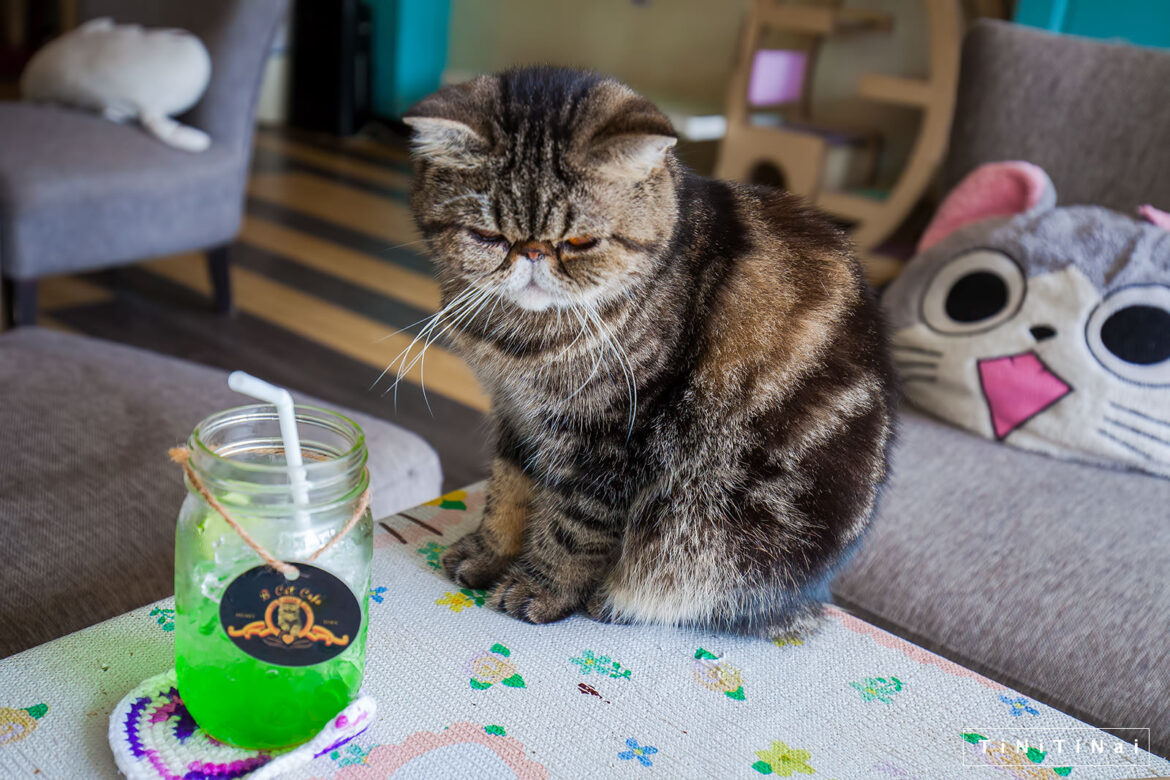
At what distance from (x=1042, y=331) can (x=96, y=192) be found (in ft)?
6.85

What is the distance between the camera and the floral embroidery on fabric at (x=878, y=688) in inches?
31.1

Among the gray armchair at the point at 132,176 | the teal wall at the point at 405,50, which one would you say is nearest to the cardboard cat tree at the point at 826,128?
the gray armchair at the point at 132,176

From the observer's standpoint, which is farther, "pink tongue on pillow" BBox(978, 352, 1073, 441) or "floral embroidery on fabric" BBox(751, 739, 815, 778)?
"pink tongue on pillow" BBox(978, 352, 1073, 441)

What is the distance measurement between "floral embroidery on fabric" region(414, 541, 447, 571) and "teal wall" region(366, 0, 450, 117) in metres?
4.00

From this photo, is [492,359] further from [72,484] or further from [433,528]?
[72,484]

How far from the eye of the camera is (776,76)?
10.4 ft

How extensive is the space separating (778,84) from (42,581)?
Result: 287cm

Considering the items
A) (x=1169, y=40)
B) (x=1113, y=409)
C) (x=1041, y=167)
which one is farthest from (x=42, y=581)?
(x=1169, y=40)

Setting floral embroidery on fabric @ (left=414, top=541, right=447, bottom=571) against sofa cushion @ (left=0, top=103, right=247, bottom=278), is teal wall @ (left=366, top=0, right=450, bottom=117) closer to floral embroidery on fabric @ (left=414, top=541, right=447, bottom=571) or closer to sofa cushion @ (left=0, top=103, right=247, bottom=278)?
sofa cushion @ (left=0, top=103, right=247, bottom=278)

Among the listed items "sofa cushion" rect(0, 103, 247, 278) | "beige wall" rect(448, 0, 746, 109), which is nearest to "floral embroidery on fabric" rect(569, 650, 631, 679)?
"sofa cushion" rect(0, 103, 247, 278)

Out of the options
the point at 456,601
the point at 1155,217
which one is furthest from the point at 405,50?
the point at 456,601

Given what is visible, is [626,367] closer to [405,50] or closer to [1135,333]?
[1135,333]

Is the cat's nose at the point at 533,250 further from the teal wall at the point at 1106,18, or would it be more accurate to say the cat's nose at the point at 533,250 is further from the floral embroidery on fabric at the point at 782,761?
the teal wall at the point at 1106,18

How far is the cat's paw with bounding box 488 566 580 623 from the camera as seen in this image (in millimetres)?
853
